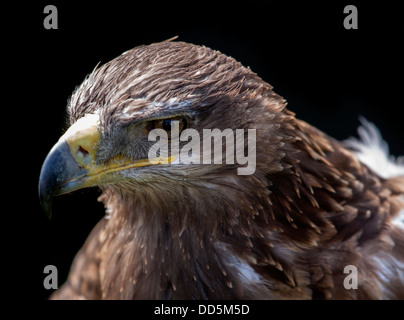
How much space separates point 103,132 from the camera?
1884 mm

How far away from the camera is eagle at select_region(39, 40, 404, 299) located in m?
1.88

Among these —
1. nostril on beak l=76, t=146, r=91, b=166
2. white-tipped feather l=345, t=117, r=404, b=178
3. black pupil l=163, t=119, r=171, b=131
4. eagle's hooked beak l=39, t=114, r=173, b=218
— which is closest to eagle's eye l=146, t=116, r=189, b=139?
black pupil l=163, t=119, r=171, b=131

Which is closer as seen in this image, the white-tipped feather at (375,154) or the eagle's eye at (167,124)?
the eagle's eye at (167,124)

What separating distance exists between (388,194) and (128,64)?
144cm

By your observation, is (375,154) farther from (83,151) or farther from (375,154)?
(83,151)

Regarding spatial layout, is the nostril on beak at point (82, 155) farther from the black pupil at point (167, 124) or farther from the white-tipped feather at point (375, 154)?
the white-tipped feather at point (375, 154)

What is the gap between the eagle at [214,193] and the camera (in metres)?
1.88

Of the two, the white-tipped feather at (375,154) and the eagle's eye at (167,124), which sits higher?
the white-tipped feather at (375,154)

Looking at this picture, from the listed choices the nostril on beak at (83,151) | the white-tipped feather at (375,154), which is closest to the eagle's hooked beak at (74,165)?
the nostril on beak at (83,151)

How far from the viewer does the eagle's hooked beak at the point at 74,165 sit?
1.87 m

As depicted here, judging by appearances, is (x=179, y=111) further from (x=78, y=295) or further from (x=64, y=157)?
(x=78, y=295)

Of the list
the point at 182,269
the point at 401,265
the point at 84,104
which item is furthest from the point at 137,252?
the point at 401,265

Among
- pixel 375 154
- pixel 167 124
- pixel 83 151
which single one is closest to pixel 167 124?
pixel 167 124

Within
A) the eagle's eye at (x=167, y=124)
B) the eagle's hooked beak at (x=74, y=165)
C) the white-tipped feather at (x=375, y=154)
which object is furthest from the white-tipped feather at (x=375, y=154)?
the eagle's hooked beak at (x=74, y=165)
